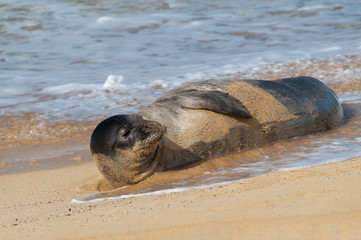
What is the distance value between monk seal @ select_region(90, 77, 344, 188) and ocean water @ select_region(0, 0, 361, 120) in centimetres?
230

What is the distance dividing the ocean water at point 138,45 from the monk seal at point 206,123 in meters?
2.30

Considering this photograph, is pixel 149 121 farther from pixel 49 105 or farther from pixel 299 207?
pixel 49 105

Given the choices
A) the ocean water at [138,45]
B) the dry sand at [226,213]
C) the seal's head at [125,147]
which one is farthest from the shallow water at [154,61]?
Result: the dry sand at [226,213]

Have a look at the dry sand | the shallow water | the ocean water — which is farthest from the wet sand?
the ocean water

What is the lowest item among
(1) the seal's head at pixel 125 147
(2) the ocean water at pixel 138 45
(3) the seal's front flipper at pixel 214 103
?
(2) the ocean water at pixel 138 45

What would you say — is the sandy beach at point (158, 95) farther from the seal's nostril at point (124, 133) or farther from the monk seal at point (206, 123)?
the seal's nostril at point (124, 133)

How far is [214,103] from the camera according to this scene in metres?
4.38

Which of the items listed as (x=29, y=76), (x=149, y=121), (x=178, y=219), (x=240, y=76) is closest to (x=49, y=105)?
(x=29, y=76)

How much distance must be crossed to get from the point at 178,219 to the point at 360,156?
6.50 ft

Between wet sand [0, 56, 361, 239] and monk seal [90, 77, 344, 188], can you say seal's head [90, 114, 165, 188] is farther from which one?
wet sand [0, 56, 361, 239]

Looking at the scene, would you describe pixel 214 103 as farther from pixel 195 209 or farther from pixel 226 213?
pixel 226 213

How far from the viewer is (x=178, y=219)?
8.04 feet

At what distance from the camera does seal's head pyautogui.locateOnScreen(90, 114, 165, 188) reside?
396 centimetres

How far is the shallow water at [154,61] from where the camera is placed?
15.9 feet
